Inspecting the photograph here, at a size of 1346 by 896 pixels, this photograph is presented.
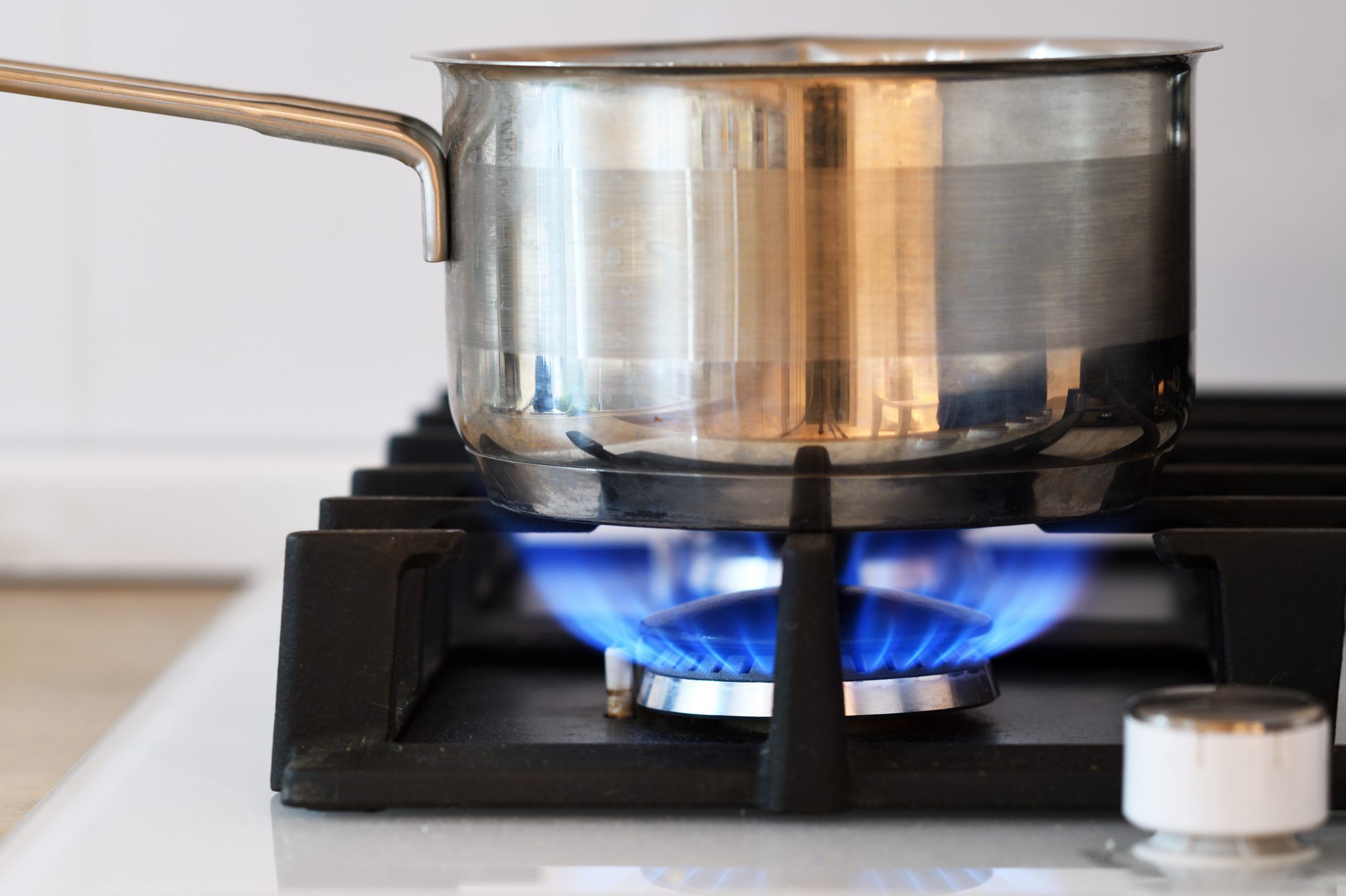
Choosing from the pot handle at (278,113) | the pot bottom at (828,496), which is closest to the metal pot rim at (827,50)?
the pot handle at (278,113)

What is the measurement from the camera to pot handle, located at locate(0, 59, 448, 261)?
0.49 metres

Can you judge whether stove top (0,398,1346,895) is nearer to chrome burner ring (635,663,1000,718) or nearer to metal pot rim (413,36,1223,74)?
chrome burner ring (635,663,1000,718)

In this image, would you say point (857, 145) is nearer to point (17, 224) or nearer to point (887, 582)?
point (887, 582)

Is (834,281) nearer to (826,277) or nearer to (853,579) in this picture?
(826,277)

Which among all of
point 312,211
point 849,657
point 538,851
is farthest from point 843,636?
point 312,211

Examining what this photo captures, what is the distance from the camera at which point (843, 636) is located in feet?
1.68

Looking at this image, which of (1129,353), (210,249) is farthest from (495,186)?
(210,249)

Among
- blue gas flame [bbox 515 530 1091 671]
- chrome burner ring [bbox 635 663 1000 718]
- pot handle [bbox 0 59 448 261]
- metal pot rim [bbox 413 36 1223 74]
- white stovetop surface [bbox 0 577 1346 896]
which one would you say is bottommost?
white stovetop surface [bbox 0 577 1346 896]

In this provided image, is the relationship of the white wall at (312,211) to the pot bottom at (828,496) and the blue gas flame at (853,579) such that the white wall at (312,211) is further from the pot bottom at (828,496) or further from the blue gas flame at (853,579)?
the pot bottom at (828,496)

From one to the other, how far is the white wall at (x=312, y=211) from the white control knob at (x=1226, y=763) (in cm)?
64

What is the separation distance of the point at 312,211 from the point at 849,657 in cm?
63

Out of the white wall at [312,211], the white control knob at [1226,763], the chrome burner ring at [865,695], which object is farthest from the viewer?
the white wall at [312,211]

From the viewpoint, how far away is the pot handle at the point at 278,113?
49 centimetres

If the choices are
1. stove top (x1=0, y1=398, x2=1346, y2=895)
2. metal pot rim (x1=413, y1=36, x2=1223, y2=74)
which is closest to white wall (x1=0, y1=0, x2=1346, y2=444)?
metal pot rim (x1=413, y1=36, x2=1223, y2=74)
